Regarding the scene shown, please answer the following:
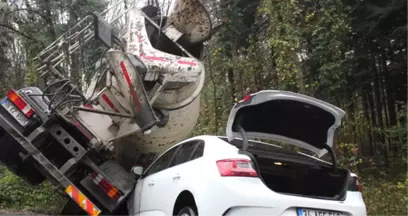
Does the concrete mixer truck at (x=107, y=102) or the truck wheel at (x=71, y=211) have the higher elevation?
the concrete mixer truck at (x=107, y=102)

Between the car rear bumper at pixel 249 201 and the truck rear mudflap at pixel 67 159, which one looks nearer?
the car rear bumper at pixel 249 201

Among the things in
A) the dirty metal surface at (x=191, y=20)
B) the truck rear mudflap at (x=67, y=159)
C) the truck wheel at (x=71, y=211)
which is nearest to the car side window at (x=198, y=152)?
the truck rear mudflap at (x=67, y=159)

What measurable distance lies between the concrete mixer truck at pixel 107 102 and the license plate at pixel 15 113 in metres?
0.01

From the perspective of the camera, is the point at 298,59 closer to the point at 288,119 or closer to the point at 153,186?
the point at 288,119

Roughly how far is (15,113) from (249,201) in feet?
13.6

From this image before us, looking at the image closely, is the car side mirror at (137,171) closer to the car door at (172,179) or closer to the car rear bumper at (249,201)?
the car door at (172,179)

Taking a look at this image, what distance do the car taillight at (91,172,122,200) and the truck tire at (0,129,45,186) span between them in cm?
105

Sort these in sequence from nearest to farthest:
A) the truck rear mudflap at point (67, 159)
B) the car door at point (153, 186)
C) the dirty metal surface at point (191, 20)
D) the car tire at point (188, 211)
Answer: the car tire at point (188, 211) → the car door at point (153, 186) → the truck rear mudflap at point (67, 159) → the dirty metal surface at point (191, 20)

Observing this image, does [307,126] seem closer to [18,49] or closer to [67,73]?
[67,73]

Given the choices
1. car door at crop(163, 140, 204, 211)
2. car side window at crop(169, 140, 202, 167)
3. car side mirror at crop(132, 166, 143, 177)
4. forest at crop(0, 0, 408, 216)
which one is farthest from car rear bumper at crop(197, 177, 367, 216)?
forest at crop(0, 0, 408, 216)

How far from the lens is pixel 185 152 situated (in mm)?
5621

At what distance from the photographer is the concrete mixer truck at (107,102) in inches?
256

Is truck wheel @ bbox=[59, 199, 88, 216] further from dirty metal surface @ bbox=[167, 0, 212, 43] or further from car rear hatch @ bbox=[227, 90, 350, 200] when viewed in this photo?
car rear hatch @ bbox=[227, 90, 350, 200]

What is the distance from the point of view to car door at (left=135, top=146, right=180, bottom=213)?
5.71 metres
